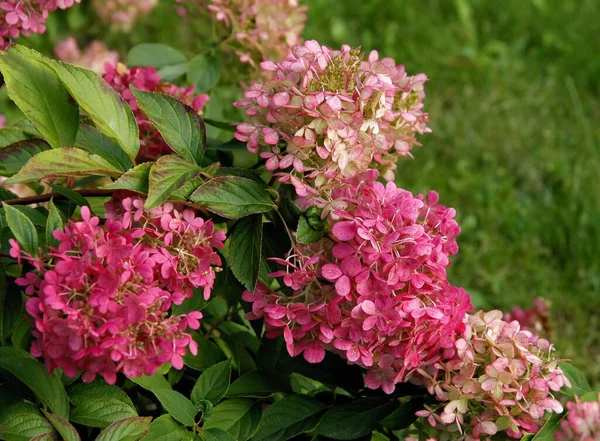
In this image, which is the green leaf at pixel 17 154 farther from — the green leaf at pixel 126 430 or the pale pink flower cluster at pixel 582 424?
the pale pink flower cluster at pixel 582 424

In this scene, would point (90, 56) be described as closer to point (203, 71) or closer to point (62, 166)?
point (203, 71)

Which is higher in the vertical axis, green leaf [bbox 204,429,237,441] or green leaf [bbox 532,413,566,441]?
green leaf [bbox 532,413,566,441]

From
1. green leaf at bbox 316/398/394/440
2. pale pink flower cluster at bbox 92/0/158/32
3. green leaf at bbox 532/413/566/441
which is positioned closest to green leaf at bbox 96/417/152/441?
green leaf at bbox 316/398/394/440

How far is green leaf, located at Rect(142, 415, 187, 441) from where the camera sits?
48.1 inches

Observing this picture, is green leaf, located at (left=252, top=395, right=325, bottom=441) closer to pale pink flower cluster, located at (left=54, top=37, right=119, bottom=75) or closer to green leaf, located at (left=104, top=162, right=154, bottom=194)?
green leaf, located at (left=104, top=162, right=154, bottom=194)

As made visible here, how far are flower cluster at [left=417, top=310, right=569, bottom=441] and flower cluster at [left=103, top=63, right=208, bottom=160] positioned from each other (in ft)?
1.99

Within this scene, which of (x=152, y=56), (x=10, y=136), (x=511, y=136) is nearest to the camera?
(x=10, y=136)

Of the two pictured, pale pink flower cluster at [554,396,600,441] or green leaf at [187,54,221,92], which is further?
green leaf at [187,54,221,92]

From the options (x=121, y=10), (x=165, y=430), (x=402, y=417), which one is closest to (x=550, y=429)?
(x=402, y=417)

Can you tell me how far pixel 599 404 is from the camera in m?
1.21

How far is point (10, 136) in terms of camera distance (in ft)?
4.92

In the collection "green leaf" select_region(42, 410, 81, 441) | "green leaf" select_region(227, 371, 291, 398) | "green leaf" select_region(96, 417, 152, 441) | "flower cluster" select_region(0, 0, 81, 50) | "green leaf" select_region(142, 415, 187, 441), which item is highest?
"flower cluster" select_region(0, 0, 81, 50)

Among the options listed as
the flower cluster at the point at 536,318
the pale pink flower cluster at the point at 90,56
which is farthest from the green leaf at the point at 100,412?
the pale pink flower cluster at the point at 90,56

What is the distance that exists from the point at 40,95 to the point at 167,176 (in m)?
0.25
